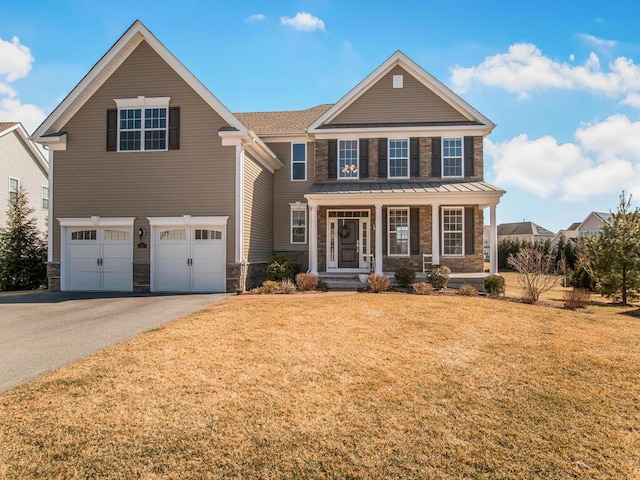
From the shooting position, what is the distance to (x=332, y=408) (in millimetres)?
4277

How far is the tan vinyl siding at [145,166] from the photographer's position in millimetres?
13531

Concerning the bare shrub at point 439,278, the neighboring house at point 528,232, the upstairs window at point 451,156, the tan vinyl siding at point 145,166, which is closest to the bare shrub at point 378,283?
the bare shrub at point 439,278

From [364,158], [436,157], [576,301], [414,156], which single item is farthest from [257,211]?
[576,301]

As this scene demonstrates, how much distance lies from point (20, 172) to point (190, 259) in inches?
628

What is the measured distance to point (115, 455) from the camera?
3.34 meters

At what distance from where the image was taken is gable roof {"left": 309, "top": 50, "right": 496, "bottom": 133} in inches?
646

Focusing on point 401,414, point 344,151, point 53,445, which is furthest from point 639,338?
point 344,151

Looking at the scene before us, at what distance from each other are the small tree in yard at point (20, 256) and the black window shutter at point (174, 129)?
942 cm

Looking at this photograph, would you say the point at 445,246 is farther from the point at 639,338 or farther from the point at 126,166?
the point at 126,166

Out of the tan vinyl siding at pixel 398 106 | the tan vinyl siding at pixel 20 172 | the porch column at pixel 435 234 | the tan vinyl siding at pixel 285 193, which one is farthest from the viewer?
the tan vinyl siding at pixel 20 172

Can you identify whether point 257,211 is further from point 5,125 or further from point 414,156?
point 5,125

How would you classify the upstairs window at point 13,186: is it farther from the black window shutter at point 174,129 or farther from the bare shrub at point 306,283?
the bare shrub at point 306,283

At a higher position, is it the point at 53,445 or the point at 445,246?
the point at 445,246

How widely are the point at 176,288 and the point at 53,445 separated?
10575mm
